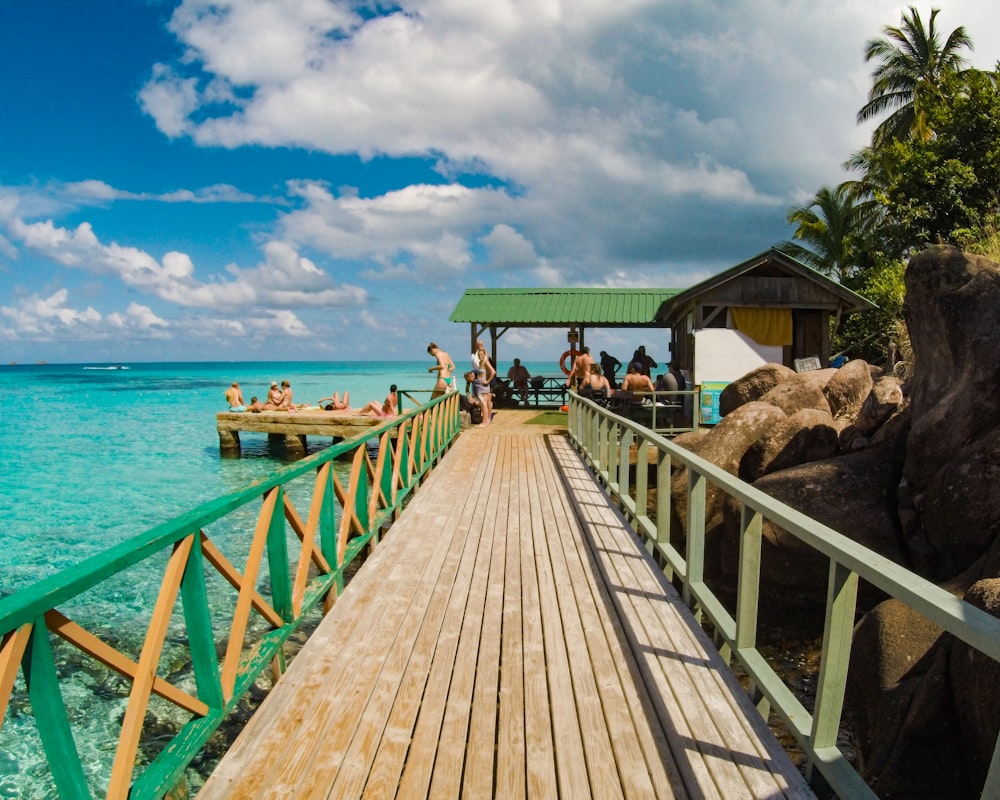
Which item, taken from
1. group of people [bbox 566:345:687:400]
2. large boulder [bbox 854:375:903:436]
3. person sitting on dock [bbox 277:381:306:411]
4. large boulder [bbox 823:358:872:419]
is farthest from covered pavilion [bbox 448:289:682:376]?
large boulder [bbox 854:375:903:436]

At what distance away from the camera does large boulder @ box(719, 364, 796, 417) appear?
12.2m

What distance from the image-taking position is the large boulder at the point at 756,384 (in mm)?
12211

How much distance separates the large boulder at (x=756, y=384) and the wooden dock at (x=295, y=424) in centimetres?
800

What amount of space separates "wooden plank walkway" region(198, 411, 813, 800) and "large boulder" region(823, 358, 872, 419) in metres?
6.89

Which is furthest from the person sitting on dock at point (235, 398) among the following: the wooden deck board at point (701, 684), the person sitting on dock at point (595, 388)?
the wooden deck board at point (701, 684)

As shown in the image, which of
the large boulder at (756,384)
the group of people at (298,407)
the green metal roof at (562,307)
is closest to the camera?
the large boulder at (756,384)

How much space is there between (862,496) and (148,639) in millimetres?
6510

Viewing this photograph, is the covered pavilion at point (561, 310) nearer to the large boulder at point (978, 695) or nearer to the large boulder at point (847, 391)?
the large boulder at point (847, 391)

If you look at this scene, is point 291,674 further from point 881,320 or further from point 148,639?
point 881,320

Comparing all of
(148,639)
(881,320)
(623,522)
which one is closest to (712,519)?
(623,522)

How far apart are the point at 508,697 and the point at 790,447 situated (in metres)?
6.71

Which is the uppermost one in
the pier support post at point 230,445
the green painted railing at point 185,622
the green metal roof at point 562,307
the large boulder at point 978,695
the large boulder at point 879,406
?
the green metal roof at point 562,307

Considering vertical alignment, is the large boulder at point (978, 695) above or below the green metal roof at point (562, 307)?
below

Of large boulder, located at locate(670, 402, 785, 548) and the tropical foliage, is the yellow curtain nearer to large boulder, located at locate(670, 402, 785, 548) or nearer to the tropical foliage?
the tropical foliage
